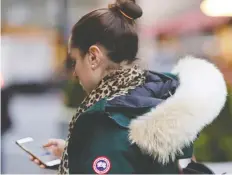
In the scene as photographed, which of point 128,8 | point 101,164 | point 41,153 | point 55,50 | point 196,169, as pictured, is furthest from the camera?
point 55,50

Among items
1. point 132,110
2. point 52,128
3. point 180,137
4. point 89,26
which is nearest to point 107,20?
point 89,26

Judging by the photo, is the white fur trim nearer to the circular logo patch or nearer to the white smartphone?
the circular logo patch

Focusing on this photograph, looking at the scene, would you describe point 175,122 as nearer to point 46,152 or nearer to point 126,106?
point 126,106

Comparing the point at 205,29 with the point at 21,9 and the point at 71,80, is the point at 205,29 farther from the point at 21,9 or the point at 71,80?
the point at 21,9

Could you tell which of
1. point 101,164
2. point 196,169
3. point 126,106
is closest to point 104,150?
point 101,164

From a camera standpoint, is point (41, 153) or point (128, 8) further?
point (41, 153)

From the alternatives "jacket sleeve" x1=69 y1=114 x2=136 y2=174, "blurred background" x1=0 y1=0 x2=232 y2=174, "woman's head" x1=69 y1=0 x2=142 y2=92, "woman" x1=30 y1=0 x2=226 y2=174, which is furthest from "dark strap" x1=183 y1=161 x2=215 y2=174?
"blurred background" x1=0 y1=0 x2=232 y2=174

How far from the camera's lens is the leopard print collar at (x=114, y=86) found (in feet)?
4.62

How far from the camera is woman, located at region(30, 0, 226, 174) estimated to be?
133cm

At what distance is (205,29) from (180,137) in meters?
1.03

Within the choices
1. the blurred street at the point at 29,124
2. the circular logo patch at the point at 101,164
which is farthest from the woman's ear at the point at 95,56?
the blurred street at the point at 29,124

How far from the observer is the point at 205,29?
225 centimetres

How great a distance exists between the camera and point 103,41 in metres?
1.40

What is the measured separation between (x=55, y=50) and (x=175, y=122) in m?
0.95
